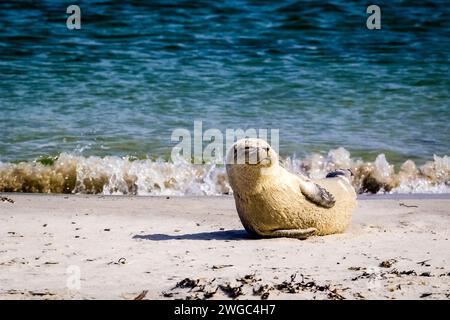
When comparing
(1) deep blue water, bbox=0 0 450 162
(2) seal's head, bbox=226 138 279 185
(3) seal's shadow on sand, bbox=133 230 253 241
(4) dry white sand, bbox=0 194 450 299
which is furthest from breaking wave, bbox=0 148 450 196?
(2) seal's head, bbox=226 138 279 185

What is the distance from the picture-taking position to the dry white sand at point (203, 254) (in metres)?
5.47

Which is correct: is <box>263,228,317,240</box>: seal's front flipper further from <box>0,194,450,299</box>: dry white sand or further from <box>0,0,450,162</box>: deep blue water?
<box>0,0,450,162</box>: deep blue water

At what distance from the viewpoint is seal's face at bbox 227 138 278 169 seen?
22.0 ft

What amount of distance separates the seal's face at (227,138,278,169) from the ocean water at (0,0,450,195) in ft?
9.56

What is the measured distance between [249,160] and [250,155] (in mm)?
36

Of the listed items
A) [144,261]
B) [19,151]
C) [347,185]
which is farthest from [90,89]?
[144,261]

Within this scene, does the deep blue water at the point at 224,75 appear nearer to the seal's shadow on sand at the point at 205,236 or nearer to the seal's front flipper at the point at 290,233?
the seal's shadow on sand at the point at 205,236

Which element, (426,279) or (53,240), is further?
(53,240)

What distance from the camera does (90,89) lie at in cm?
1318

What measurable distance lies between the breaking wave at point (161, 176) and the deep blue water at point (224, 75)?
0.40 meters

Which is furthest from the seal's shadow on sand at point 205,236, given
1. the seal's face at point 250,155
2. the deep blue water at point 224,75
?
the deep blue water at point 224,75

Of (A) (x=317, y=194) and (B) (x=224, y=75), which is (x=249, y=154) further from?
(B) (x=224, y=75)
